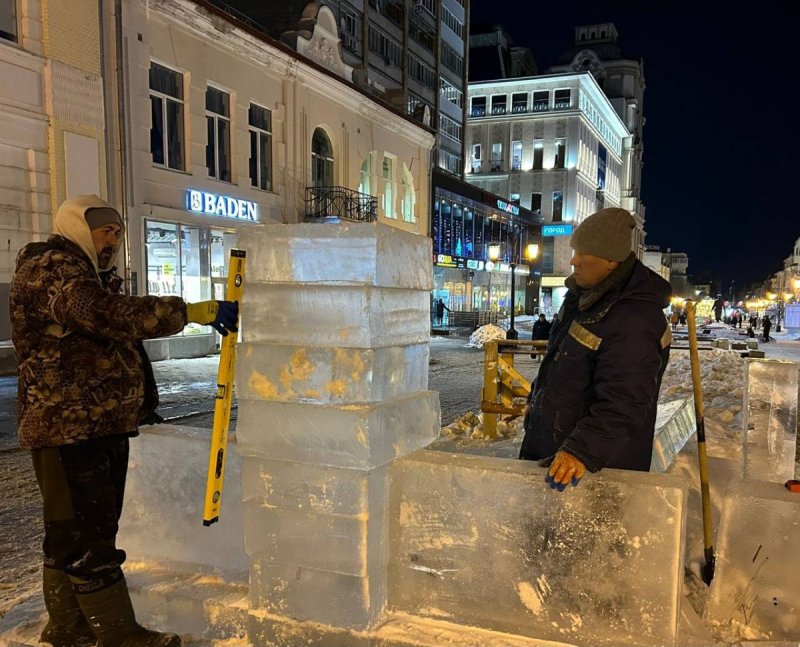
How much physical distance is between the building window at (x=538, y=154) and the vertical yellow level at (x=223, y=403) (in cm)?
6049

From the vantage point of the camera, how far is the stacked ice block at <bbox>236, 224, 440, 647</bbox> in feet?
7.93

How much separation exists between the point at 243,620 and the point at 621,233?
2405 millimetres

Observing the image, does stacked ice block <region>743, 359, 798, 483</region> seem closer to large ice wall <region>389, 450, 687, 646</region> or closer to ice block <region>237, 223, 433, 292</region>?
large ice wall <region>389, 450, 687, 646</region>

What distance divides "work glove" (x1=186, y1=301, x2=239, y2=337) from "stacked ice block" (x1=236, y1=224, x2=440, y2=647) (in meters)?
0.10

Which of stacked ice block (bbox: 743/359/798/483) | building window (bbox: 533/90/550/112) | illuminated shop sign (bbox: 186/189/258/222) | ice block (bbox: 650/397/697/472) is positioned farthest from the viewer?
building window (bbox: 533/90/550/112)

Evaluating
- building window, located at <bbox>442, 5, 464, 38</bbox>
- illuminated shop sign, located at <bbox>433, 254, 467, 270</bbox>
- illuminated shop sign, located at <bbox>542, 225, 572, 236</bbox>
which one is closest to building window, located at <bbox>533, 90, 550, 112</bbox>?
illuminated shop sign, located at <bbox>542, 225, 572, 236</bbox>

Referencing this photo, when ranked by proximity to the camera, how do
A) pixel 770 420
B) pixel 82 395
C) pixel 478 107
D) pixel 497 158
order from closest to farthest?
pixel 82 395
pixel 770 420
pixel 497 158
pixel 478 107

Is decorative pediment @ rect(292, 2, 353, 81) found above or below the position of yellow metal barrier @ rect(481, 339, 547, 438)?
above

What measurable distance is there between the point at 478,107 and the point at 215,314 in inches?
2483

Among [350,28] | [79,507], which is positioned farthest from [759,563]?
[350,28]

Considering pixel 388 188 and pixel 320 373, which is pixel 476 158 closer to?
pixel 388 188

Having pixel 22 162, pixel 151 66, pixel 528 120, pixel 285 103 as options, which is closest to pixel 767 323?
pixel 285 103

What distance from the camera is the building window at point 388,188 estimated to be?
26297mm

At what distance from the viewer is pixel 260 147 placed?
62.4ft
